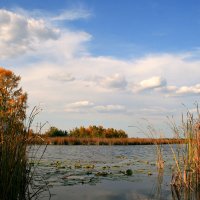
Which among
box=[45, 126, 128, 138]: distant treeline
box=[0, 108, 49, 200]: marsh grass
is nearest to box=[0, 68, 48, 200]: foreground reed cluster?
box=[0, 108, 49, 200]: marsh grass

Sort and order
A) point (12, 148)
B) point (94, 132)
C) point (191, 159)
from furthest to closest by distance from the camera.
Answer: point (94, 132) → point (191, 159) → point (12, 148)

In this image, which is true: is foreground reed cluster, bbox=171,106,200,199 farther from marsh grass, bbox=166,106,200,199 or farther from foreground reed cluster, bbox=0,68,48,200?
foreground reed cluster, bbox=0,68,48,200

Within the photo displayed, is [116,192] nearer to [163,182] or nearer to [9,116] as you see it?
[163,182]

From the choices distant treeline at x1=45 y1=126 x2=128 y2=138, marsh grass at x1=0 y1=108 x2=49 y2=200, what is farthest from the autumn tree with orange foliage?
distant treeline at x1=45 y1=126 x2=128 y2=138

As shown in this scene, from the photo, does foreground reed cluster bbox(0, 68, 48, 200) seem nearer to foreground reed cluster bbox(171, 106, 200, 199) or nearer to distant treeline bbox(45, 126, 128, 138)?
foreground reed cluster bbox(171, 106, 200, 199)

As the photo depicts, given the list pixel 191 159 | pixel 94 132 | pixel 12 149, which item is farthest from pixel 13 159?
pixel 94 132

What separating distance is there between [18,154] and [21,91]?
88.8 feet

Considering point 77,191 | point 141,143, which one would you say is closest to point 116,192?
point 77,191

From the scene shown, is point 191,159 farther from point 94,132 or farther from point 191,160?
point 94,132

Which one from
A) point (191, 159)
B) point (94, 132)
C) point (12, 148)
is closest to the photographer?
point (12, 148)

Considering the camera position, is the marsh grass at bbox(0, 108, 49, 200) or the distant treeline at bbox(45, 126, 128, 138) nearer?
the marsh grass at bbox(0, 108, 49, 200)

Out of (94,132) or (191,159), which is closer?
(191,159)

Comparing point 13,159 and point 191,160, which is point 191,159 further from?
point 13,159

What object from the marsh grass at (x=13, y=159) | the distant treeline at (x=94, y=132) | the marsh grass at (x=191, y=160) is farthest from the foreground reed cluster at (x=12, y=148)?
the distant treeline at (x=94, y=132)
